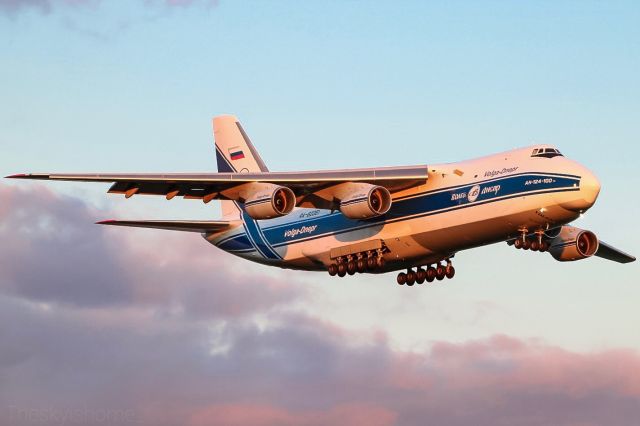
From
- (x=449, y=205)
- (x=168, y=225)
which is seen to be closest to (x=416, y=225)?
(x=449, y=205)

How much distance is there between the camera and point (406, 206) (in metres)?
40.4

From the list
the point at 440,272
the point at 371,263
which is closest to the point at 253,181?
the point at 371,263

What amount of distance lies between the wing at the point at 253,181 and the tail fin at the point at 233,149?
8055 mm

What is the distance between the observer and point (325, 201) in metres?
41.0

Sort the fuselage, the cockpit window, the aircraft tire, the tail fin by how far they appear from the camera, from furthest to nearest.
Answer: the tail fin
the aircraft tire
the cockpit window
the fuselage

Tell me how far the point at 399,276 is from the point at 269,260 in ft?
13.4

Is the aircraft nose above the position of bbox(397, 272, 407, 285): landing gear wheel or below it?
above

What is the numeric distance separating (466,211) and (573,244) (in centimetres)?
592

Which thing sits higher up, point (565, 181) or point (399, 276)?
point (565, 181)

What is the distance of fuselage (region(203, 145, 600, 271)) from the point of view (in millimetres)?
38094

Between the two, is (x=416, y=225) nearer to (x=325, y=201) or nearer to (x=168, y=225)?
(x=325, y=201)

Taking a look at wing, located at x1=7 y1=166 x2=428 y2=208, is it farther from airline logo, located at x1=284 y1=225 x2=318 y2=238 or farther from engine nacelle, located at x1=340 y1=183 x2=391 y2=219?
airline logo, located at x1=284 y1=225 x2=318 y2=238

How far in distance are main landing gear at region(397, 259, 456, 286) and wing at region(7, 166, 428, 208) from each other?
Result: 10.4ft

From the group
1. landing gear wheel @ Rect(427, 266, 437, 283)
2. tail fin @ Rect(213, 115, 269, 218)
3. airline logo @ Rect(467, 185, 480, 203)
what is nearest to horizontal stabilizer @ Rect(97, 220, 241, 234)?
Answer: tail fin @ Rect(213, 115, 269, 218)
